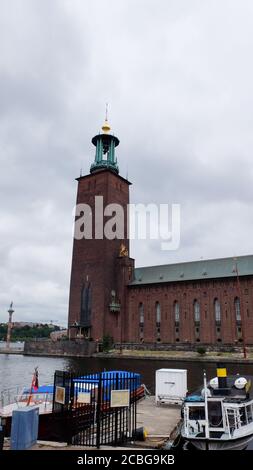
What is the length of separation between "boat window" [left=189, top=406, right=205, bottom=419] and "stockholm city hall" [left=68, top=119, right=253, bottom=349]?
6887 cm

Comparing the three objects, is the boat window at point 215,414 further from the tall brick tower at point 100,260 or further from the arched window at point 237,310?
the tall brick tower at point 100,260

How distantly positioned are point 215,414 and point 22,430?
284 inches

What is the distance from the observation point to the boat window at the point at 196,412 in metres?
14.7

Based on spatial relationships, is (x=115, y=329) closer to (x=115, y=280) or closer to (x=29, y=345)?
(x=115, y=280)

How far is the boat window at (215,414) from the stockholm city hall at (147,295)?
68989mm

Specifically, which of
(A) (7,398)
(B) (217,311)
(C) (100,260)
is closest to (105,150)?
(C) (100,260)

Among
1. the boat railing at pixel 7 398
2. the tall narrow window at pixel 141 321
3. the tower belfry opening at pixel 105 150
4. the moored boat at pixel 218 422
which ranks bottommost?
the boat railing at pixel 7 398

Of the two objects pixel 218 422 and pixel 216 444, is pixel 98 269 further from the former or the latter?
pixel 216 444

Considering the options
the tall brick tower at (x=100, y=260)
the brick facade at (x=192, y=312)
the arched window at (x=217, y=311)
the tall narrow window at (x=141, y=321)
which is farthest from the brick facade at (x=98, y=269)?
the arched window at (x=217, y=311)

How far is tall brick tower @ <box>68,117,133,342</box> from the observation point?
9288 centimetres

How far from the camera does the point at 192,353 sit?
7681 centimetres

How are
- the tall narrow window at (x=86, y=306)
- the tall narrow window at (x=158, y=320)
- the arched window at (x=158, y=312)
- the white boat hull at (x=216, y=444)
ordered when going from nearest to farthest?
1. the white boat hull at (x=216, y=444)
2. the tall narrow window at (x=158, y=320)
3. the arched window at (x=158, y=312)
4. the tall narrow window at (x=86, y=306)

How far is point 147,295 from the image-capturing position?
9550 cm

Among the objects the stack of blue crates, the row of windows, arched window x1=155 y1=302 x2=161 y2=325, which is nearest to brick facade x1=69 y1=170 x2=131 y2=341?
the row of windows
